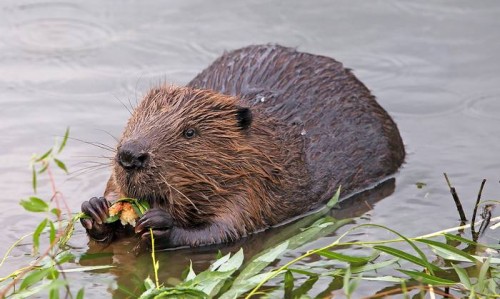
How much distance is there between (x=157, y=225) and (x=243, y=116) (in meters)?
0.75

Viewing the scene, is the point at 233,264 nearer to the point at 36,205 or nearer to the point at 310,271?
the point at 310,271

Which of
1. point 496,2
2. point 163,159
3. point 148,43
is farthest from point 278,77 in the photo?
point 496,2

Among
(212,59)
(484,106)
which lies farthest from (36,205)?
(212,59)

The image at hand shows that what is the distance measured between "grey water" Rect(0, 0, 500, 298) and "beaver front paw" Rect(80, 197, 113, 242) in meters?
0.17

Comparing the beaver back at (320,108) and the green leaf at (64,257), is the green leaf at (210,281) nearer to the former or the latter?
the green leaf at (64,257)

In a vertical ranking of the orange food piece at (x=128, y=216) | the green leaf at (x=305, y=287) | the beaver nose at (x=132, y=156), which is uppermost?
the beaver nose at (x=132, y=156)

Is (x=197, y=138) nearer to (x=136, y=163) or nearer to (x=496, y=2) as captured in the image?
(x=136, y=163)

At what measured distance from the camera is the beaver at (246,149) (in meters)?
5.74

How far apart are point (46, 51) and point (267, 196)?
303 cm

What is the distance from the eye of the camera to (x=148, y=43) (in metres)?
8.73

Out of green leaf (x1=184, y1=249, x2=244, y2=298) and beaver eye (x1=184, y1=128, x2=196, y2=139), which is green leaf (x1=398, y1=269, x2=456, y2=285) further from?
beaver eye (x1=184, y1=128, x2=196, y2=139)

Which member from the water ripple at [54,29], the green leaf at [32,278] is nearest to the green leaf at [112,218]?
the green leaf at [32,278]

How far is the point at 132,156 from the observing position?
5.59 m

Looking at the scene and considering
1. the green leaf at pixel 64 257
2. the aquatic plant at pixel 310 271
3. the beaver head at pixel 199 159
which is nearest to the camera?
the aquatic plant at pixel 310 271
